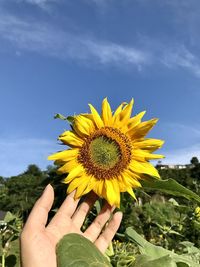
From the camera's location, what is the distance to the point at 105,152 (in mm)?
1608

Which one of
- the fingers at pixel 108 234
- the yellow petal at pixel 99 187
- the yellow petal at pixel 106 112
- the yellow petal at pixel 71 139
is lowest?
the fingers at pixel 108 234

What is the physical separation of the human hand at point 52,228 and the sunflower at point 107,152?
0.05m

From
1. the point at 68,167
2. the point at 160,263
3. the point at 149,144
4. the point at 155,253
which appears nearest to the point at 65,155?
the point at 68,167

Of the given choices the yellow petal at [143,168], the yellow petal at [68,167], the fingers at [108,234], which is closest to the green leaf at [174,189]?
the yellow petal at [143,168]

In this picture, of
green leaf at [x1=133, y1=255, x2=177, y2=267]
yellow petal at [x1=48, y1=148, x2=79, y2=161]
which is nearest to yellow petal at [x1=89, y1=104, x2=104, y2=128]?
yellow petal at [x1=48, y1=148, x2=79, y2=161]

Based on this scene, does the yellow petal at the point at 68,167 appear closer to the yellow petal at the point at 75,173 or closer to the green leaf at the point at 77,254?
the yellow petal at the point at 75,173

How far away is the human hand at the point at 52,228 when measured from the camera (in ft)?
4.45

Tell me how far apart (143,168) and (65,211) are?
25cm

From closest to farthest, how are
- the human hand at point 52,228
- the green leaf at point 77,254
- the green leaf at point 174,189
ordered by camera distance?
1. the green leaf at point 77,254
2. the human hand at point 52,228
3. the green leaf at point 174,189

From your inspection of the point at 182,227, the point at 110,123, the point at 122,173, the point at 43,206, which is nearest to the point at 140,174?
the point at 122,173

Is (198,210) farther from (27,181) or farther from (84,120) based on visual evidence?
(27,181)

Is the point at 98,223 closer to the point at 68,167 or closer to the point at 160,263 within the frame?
the point at 68,167

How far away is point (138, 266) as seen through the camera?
125cm

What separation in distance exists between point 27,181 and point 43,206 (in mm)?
14091
